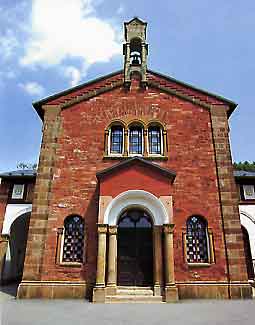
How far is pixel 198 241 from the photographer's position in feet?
37.5

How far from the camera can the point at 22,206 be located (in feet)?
51.0

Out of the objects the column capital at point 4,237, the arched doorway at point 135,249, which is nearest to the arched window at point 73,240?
the arched doorway at point 135,249

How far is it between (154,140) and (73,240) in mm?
5735

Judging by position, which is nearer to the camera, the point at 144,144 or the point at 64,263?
the point at 64,263

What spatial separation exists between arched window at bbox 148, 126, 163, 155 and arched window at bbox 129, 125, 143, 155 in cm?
43

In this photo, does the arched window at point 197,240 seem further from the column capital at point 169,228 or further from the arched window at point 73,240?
the arched window at point 73,240

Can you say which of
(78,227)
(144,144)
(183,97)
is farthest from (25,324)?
(183,97)

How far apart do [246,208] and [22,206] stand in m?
12.3

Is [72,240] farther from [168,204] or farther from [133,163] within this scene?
[168,204]

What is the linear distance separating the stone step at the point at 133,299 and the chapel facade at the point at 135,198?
4cm

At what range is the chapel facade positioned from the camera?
1058cm

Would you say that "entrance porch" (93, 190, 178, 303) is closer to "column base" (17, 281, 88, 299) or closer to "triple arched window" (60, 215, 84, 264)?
"column base" (17, 281, 88, 299)

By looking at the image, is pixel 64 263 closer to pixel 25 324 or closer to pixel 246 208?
pixel 25 324

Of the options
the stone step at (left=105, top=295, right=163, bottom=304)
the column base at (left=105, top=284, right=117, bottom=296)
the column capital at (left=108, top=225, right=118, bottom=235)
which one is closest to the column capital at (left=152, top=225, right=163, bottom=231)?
the column capital at (left=108, top=225, right=118, bottom=235)
